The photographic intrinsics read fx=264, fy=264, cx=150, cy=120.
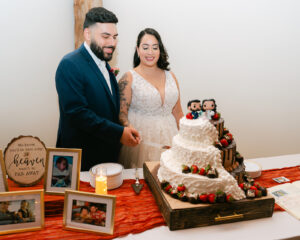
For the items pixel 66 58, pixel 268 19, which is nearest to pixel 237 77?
pixel 268 19

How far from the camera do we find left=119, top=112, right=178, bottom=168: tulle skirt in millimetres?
2604

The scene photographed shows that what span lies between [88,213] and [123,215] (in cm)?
21

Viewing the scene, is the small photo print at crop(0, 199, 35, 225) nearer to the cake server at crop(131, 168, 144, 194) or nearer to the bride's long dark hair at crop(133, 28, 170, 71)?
the cake server at crop(131, 168, 144, 194)

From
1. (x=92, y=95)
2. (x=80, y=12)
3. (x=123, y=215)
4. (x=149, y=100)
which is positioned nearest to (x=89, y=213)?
(x=123, y=215)

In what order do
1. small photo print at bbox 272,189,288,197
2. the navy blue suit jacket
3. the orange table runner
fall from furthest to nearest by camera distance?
the navy blue suit jacket < the orange table runner < small photo print at bbox 272,189,288,197

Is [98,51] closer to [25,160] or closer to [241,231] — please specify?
[25,160]

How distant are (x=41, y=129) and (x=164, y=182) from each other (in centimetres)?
214

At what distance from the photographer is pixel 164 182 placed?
4.92 ft

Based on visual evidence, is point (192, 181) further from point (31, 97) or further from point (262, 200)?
point (31, 97)

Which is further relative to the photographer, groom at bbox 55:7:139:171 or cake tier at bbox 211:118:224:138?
groom at bbox 55:7:139:171

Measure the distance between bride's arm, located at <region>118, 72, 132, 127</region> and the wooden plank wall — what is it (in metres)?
0.68

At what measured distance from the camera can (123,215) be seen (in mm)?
1438

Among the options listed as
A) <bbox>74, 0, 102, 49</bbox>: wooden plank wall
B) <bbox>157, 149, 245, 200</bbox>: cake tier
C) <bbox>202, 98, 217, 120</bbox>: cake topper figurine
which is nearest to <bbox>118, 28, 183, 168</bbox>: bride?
<bbox>74, 0, 102, 49</bbox>: wooden plank wall

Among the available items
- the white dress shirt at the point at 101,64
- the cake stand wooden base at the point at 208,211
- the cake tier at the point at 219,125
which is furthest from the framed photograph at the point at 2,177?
the cake tier at the point at 219,125
